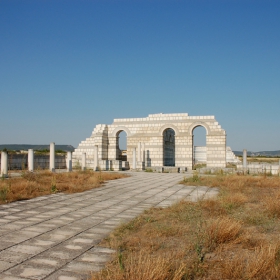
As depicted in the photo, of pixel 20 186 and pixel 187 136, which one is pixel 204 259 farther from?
pixel 187 136

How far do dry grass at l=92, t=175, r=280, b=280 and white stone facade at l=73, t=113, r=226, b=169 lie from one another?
16.7m

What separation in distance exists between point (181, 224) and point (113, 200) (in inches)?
130

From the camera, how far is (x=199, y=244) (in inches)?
155

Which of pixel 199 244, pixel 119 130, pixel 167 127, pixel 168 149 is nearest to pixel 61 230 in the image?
pixel 199 244

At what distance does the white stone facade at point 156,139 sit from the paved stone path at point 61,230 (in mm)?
14902

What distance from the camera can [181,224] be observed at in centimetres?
516

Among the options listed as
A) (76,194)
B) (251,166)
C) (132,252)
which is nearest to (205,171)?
(251,166)

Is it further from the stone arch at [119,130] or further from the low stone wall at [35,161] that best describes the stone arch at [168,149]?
the low stone wall at [35,161]

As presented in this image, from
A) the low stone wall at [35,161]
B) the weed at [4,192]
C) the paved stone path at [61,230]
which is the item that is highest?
the low stone wall at [35,161]

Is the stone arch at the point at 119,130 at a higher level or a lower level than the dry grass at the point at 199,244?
higher

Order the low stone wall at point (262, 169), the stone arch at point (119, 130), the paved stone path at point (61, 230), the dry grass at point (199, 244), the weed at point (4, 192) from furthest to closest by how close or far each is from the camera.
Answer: the stone arch at point (119, 130) < the low stone wall at point (262, 169) < the weed at point (4, 192) < the paved stone path at point (61, 230) < the dry grass at point (199, 244)

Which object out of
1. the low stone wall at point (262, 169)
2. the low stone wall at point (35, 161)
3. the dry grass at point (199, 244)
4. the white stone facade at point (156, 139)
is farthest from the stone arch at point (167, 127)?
the dry grass at point (199, 244)

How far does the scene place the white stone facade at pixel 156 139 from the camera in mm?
23109

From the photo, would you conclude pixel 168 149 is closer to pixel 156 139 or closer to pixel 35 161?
pixel 156 139
